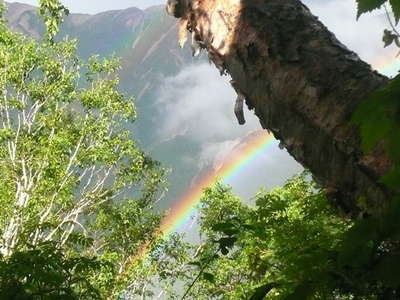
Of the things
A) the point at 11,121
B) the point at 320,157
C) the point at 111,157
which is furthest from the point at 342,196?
the point at 11,121

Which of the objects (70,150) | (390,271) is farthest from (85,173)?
(390,271)

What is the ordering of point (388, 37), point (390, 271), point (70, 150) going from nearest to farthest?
point (390, 271) → point (388, 37) → point (70, 150)

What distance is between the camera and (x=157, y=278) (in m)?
26.1

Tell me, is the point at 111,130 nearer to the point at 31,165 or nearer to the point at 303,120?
the point at 31,165

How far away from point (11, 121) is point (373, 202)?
24737 millimetres

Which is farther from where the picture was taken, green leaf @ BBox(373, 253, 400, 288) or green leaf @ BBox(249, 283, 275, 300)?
green leaf @ BBox(249, 283, 275, 300)

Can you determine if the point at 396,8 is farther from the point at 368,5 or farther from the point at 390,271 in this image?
the point at 390,271

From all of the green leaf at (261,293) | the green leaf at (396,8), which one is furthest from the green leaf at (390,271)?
the green leaf at (396,8)

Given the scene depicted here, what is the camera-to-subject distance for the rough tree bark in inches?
54.3

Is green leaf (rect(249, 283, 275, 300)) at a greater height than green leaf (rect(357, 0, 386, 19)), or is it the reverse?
green leaf (rect(357, 0, 386, 19))

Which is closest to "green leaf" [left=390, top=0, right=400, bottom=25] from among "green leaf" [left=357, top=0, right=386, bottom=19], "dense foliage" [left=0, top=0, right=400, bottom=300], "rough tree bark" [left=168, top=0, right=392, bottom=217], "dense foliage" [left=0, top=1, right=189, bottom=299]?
"green leaf" [left=357, top=0, right=386, bottom=19]

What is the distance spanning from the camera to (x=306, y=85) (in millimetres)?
1550

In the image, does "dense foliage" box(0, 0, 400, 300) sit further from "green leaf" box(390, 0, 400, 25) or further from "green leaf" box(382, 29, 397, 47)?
"green leaf" box(390, 0, 400, 25)

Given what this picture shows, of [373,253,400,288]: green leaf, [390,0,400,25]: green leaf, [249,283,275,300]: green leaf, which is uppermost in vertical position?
[390,0,400,25]: green leaf
